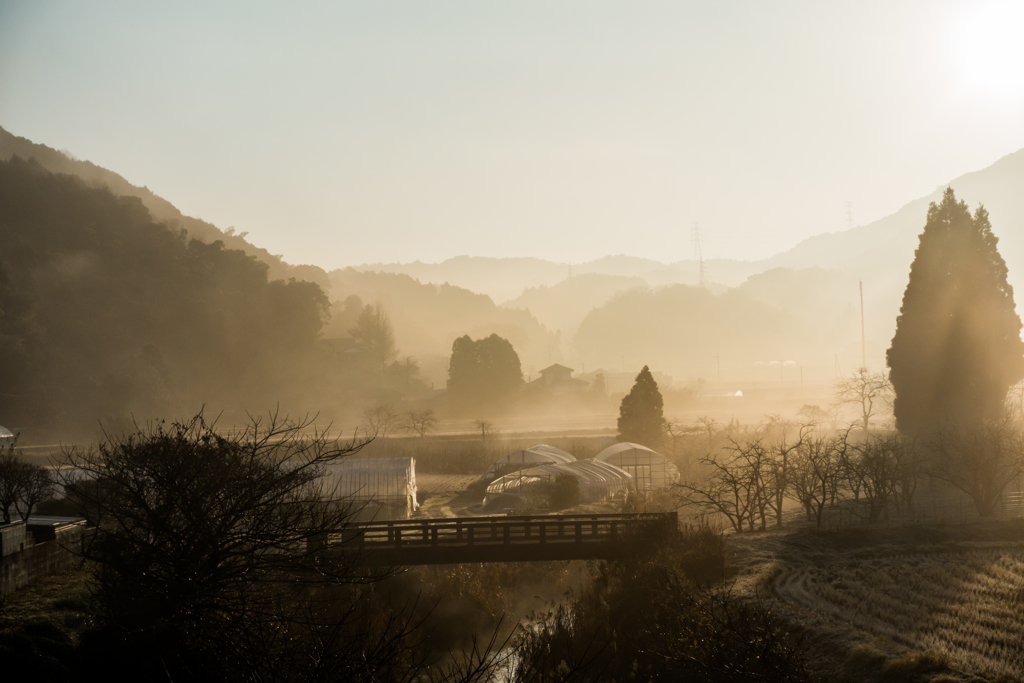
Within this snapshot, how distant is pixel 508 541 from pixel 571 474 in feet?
42.5

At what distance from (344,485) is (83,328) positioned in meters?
56.3

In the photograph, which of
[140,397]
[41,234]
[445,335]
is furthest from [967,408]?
[445,335]

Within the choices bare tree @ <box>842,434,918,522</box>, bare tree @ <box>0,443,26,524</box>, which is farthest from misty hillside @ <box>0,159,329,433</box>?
bare tree @ <box>842,434,918,522</box>

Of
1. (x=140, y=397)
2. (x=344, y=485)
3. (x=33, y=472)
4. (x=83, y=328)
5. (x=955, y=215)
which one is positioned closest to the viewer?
(x=33, y=472)

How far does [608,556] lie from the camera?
1959 cm

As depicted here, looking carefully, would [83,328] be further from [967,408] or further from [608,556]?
[967,408]

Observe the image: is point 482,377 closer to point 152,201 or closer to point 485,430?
point 485,430

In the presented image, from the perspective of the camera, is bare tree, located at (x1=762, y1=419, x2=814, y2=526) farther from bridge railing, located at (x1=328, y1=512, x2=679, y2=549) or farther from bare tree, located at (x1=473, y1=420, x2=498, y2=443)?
bare tree, located at (x1=473, y1=420, x2=498, y2=443)

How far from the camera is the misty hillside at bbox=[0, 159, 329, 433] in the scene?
6619 cm

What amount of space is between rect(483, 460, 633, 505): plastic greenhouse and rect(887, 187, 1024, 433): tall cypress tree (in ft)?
50.5

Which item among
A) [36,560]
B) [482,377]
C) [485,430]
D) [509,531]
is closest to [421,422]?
[485,430]

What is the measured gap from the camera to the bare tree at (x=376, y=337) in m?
104

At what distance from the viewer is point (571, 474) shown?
32125 millimetres

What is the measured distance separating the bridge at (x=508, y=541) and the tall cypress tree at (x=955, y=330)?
70.2ft
